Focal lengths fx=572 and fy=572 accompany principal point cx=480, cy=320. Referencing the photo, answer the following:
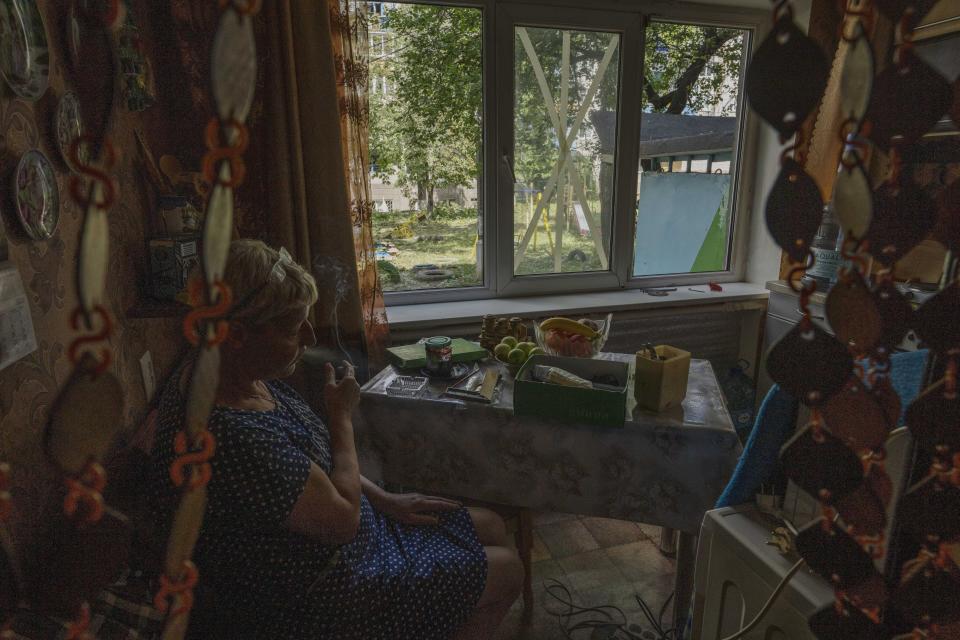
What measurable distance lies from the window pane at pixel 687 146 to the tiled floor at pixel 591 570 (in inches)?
54.0

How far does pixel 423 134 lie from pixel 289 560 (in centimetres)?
192

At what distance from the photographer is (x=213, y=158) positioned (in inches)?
6.7

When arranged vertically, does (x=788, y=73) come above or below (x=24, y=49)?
below

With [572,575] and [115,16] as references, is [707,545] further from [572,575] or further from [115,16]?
[572,575]

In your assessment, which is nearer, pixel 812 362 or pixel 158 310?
pixel 812 362

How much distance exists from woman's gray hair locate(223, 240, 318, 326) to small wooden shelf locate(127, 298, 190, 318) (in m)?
0.37

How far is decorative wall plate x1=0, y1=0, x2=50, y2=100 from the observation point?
0.87 m

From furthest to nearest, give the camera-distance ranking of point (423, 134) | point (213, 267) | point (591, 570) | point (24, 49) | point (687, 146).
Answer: point (687, 146) → point (423, 134) → point (591, 570) → point (24, 49) → point (213, 267)

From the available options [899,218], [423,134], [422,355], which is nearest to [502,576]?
[422,355]

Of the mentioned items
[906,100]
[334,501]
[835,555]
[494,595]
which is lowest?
[494,595]

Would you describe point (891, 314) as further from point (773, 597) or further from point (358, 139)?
point (358, 139)

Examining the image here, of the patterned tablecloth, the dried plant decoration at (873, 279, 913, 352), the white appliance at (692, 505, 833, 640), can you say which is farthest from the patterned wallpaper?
the white appliance at (692, 505, 833, 640)

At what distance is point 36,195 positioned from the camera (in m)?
0.94

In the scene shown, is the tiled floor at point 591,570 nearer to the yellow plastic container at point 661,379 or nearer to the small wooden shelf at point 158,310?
the yellow plastic container at point 661,379
